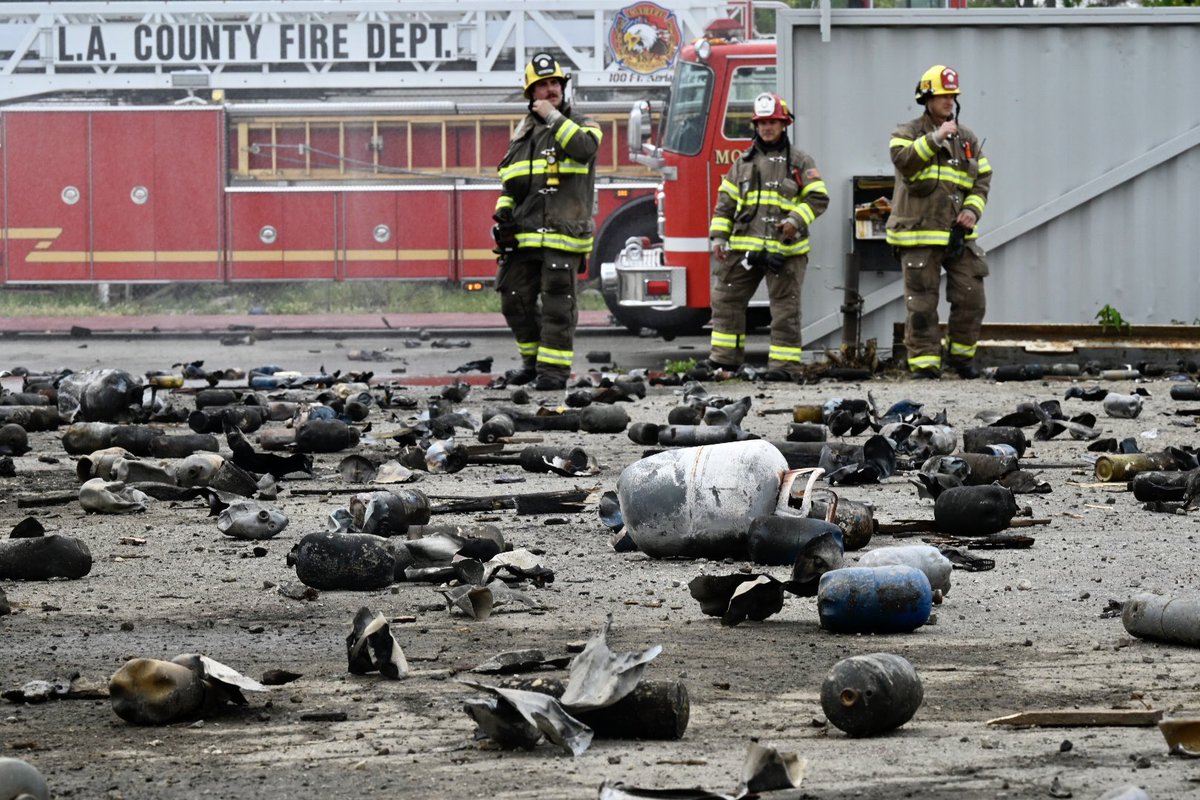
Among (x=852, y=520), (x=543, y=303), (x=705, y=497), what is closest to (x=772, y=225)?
(x=543, y=303)

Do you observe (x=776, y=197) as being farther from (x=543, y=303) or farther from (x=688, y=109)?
(x=688, y=109)

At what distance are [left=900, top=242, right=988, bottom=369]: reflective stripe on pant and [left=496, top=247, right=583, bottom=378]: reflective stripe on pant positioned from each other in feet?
7.35

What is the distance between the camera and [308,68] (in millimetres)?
20438

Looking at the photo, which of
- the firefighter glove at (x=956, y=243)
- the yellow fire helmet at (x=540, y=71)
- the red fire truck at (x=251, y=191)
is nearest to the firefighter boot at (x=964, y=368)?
the firefighter glove at (x=956, y=243)

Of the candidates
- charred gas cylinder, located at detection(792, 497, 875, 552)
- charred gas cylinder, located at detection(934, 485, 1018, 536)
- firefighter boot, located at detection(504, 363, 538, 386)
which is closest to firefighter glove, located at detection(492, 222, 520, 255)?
firefighter boot, located at detection(504, 363, 538, 386)

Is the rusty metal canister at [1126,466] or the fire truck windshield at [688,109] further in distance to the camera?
the fire truck windshield at [688,109]

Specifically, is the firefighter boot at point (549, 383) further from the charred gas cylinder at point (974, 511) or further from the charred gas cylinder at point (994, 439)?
the charred gas cylinder at point (974, 511)

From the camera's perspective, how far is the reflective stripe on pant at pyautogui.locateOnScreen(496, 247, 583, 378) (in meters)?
11.5

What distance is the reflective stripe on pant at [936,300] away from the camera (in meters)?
11.5

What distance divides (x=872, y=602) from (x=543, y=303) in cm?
762

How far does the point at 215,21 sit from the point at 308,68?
1.30m

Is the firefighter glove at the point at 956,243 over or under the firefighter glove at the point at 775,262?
over

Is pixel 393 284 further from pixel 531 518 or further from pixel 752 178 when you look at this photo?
pixel 531 518

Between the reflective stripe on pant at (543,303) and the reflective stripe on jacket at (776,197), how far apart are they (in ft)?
4.15
